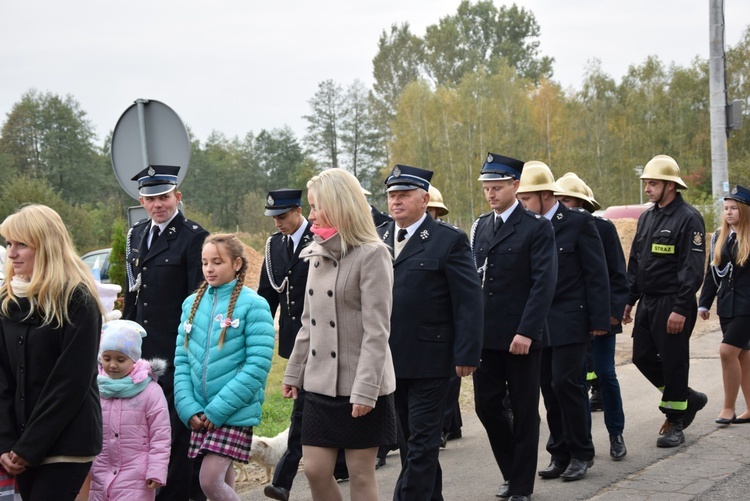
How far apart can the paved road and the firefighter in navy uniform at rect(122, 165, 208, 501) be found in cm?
130

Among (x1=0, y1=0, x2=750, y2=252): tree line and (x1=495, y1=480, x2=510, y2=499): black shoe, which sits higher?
(x1=0, y1=0, x2=750, y2=252): tree line

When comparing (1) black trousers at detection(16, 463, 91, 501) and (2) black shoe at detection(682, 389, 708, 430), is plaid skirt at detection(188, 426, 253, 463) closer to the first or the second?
(1) black trousers at detection(16, 463, 91, 501)

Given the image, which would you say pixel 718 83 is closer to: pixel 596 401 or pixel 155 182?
pixel 596 401

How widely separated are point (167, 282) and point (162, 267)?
10 cm

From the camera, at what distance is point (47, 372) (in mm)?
4184

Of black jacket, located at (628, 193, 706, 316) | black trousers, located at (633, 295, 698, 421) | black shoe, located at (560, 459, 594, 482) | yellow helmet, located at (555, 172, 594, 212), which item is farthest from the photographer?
yellow helmet, located at (555, 172, 594, 212)

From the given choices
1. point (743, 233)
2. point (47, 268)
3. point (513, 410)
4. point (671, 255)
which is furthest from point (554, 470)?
point (47, 268)

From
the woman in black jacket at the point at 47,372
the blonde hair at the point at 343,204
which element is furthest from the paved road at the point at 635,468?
the woman in black jacket at the point at 47,372

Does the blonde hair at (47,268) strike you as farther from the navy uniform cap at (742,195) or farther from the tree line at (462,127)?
the tree line at (462,127)

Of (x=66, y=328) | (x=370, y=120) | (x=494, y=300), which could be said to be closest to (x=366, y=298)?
(x=66, y=328)

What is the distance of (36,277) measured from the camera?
13.8ft

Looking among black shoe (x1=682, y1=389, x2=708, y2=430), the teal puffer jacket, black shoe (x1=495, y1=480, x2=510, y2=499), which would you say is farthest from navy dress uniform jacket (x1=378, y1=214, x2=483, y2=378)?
black shoe (x1=682, y1=389, x2=708, y2=430)

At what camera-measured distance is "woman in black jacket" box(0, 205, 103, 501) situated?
4.11 metres

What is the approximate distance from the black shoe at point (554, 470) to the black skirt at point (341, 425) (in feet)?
8.45
